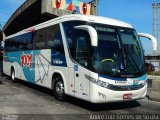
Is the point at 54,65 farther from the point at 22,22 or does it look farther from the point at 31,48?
the point at 22,22

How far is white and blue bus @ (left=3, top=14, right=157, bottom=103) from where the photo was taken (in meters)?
10.2

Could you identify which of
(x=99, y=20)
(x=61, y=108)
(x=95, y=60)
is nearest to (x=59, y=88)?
(x=61, y=108)

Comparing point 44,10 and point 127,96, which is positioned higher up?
point 44,10

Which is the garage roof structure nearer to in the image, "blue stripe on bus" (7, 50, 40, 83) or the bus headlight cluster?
"blue stripe on bus" (7, 50, 40, 83)

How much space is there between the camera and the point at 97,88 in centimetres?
1005

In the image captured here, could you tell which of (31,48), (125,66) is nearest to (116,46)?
(125,66)

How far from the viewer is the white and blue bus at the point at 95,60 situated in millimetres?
10164

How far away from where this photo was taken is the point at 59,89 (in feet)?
40.9

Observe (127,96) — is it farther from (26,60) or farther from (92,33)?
(26,60)

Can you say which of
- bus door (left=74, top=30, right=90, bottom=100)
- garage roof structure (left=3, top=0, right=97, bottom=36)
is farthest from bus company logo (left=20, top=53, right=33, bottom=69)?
garage roof structure (left=3, top=0, right=97, bottom=36)

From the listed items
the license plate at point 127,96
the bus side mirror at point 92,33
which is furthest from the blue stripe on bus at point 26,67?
the license plate at point 127,96

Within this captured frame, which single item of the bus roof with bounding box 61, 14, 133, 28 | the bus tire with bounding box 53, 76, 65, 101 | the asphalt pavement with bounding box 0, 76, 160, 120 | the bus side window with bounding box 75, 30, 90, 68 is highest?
the bus roof with bounding box 61, 14, 133, 28

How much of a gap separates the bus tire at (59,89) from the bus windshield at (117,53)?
2532 mm

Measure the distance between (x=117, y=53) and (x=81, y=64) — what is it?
120cm
